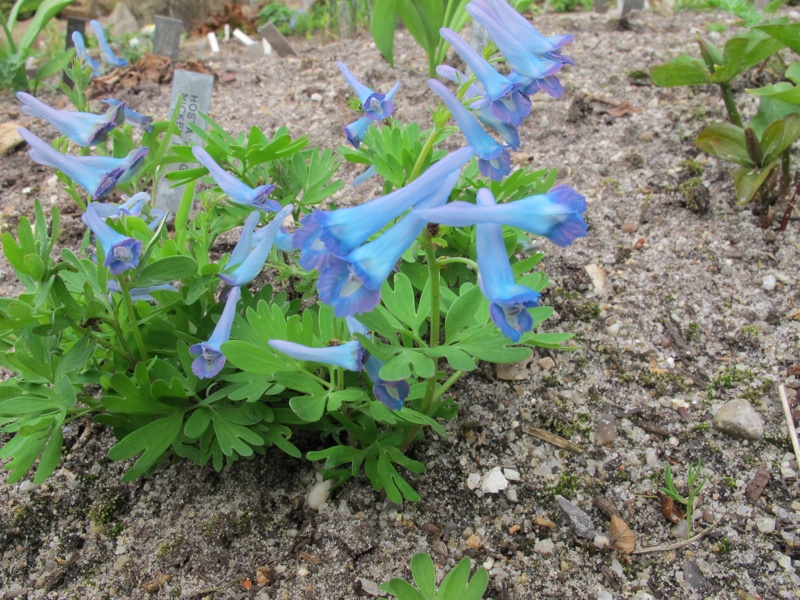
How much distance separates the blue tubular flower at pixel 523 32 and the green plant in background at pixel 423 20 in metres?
2.14

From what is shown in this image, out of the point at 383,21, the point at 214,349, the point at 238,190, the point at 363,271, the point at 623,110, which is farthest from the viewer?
the point at 383,21

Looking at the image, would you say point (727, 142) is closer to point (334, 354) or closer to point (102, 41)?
point (334, 354)

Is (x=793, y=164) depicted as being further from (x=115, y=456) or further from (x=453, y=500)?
(x=115, y=456)

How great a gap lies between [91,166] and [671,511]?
6.34 ft

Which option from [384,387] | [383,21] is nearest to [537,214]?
[384,387]

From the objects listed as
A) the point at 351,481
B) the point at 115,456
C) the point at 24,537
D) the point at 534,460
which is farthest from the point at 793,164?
the point at 24,537

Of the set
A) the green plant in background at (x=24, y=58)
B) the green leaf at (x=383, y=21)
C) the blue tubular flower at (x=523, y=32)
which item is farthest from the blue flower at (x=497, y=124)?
the green plant in background at (x=24, y=58)

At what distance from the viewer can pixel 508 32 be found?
1.40 meters

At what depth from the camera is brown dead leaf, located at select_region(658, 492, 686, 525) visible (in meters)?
1.86

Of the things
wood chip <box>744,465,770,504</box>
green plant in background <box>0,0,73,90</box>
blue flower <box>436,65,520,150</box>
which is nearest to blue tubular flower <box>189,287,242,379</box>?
blue flower <box>436,65,520,150</box>

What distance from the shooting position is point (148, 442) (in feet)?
5.39

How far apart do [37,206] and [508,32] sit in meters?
1.22

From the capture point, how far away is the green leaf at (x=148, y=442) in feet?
5.25

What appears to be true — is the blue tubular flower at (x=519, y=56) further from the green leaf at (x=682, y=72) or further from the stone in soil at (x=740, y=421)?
the green leaf at (x=682, y=72)
